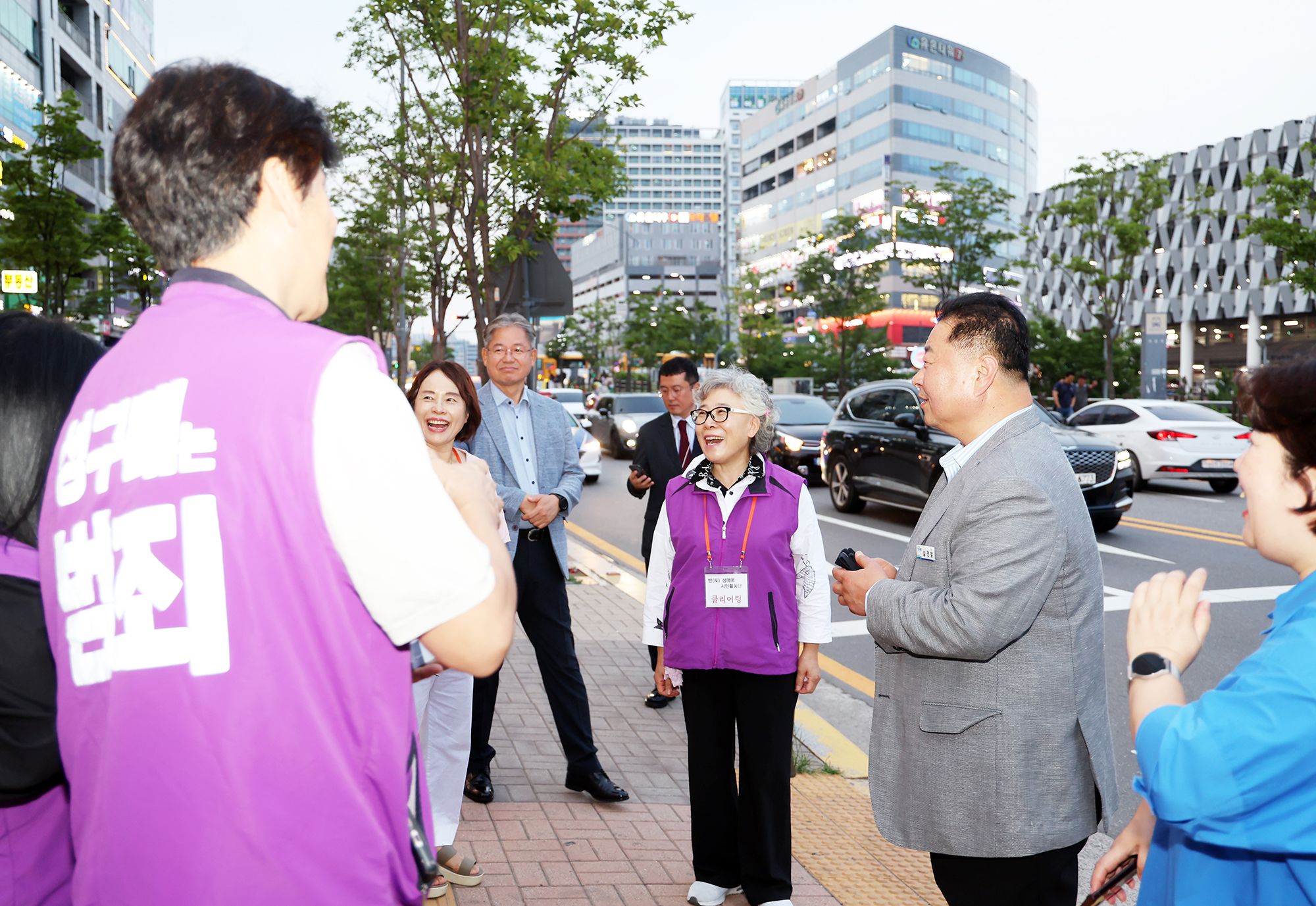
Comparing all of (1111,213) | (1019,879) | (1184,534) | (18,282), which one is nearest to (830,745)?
(1019,879)

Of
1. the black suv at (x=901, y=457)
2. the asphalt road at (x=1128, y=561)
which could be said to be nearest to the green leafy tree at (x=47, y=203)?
the asphalt road at (x=1128, y=561)

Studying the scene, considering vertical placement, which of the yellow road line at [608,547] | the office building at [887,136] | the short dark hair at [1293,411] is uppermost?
the office building at [887,136]

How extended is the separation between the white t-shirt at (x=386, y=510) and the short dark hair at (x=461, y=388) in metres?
2.84

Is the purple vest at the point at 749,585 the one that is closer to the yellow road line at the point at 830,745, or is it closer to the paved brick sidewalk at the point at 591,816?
the paved brick sidewalk at the point at 591,816

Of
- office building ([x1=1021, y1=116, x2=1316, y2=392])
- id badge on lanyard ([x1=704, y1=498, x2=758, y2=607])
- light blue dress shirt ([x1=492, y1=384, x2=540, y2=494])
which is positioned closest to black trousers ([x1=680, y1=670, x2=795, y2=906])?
id badge on lanyard ([x1=704, y1=498, x2=758, y2=607])

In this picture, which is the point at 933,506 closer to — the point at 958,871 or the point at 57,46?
the point at 958,871

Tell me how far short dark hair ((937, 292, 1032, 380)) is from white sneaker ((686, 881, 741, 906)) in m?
2.01

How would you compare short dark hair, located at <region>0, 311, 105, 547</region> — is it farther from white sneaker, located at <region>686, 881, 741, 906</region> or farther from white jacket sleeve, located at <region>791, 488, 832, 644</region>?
white sneaker, located at <region>686, 881, 741, 906</region>

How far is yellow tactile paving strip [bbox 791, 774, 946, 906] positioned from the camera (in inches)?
139

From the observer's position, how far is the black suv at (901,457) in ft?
37.9

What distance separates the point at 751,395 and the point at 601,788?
5.87 ft

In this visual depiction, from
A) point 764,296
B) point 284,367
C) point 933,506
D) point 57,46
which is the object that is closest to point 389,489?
point 284,367

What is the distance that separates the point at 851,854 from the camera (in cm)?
387

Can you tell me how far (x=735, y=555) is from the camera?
3.45m
